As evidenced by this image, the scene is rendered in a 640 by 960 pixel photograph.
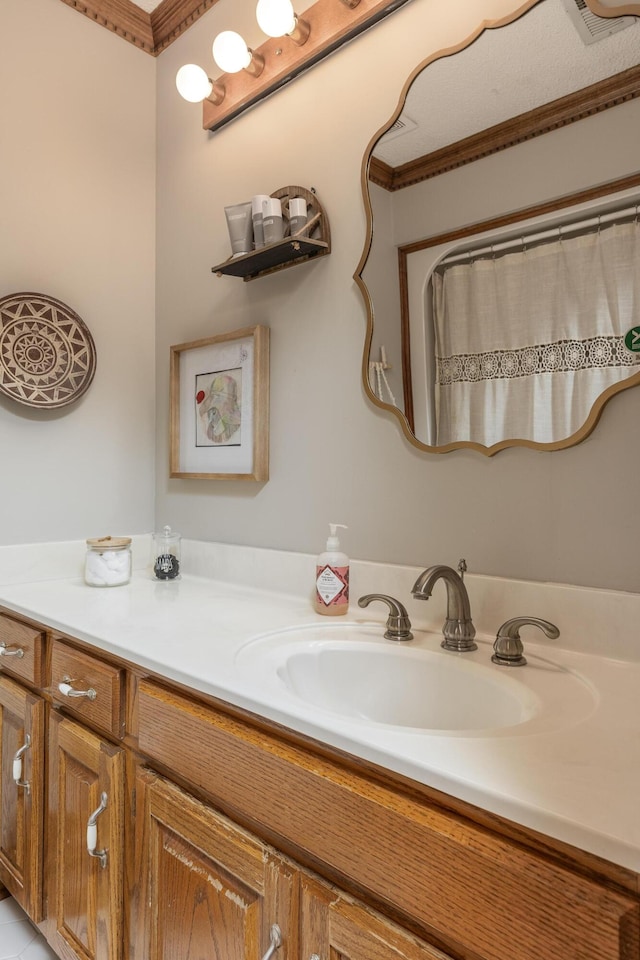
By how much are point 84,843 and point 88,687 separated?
31 centimetres

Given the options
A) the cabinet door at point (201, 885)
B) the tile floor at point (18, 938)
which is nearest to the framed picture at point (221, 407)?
the cabinet door at point (201, 885)

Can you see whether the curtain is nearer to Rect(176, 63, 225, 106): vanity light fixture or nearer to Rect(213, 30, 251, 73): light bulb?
Rect(213, 30, 251, 73): light bulb

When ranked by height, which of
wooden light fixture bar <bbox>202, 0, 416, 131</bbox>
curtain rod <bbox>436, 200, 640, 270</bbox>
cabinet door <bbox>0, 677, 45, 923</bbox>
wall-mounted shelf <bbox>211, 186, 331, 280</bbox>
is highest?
wooden light fixture bar <bbox>202, 0, 416, 131</bbox>

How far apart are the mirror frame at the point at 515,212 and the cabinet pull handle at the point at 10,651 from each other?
3.21ft

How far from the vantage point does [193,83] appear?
1.62 metres

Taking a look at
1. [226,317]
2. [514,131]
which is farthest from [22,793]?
[514,131]

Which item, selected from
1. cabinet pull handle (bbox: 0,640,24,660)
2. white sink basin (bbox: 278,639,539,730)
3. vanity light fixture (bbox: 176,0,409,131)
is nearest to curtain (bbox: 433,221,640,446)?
white sink basin (bbox: 278,639,539,730)

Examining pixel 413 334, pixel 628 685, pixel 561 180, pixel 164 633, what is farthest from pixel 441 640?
pixel 561 180

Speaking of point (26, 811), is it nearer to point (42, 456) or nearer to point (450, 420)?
point (42, 456)

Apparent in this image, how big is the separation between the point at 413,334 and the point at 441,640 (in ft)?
2.06

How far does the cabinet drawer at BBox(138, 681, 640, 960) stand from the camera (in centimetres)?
50

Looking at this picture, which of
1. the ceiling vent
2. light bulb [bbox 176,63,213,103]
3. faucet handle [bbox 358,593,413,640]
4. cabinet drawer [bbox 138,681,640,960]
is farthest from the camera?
light bulb [bbox 176,63,213,103]

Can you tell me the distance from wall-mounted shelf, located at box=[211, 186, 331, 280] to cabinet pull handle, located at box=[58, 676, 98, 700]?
3.44 ft

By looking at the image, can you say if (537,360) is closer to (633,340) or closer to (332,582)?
(633,340)
